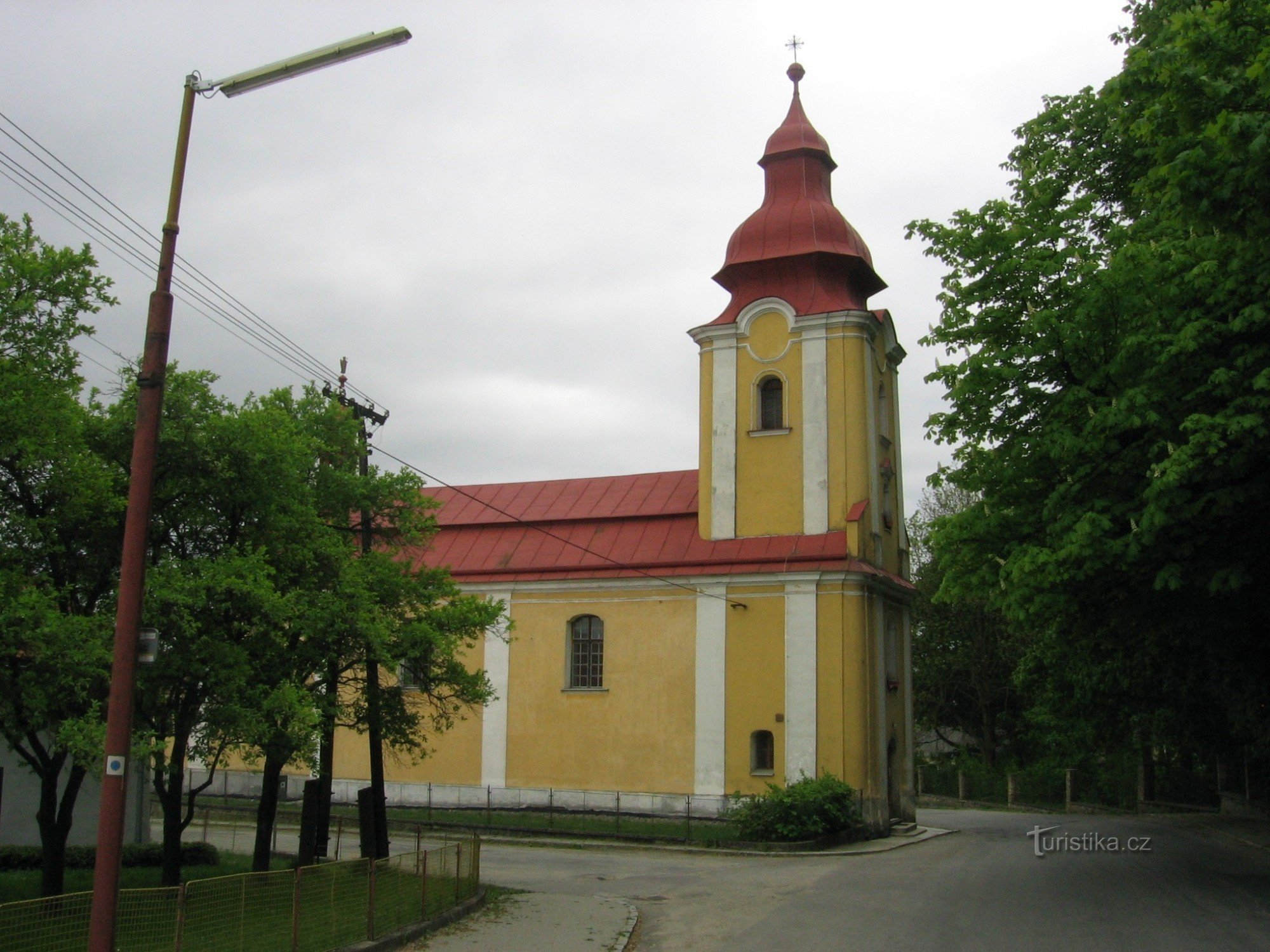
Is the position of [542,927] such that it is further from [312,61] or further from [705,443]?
[705,443]

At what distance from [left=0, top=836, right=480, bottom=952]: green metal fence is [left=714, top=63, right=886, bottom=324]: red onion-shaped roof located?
20.5 m

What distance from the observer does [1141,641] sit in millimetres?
18656

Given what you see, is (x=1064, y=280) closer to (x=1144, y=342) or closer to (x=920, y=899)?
(x=1144, y=342)

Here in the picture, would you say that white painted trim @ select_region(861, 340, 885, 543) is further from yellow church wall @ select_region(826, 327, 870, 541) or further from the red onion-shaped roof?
the red onion-shaped roof

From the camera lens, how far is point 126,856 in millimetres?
18344

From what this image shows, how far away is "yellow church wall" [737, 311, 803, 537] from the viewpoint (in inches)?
1169

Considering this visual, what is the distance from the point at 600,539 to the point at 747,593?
5.15 metres

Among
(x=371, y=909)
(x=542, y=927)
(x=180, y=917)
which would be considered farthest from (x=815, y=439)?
(x=180, y=917)

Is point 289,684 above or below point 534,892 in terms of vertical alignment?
above

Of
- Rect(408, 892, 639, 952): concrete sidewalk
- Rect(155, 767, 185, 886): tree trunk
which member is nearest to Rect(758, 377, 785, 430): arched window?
Rect(408, 892, 639, 952): concrete sidewalk

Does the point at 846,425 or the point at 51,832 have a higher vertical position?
the point at 846,425

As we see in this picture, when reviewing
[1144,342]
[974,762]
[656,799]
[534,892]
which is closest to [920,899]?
[534,892]

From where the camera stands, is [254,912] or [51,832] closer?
[254,912]

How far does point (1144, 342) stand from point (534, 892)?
11.1 m
